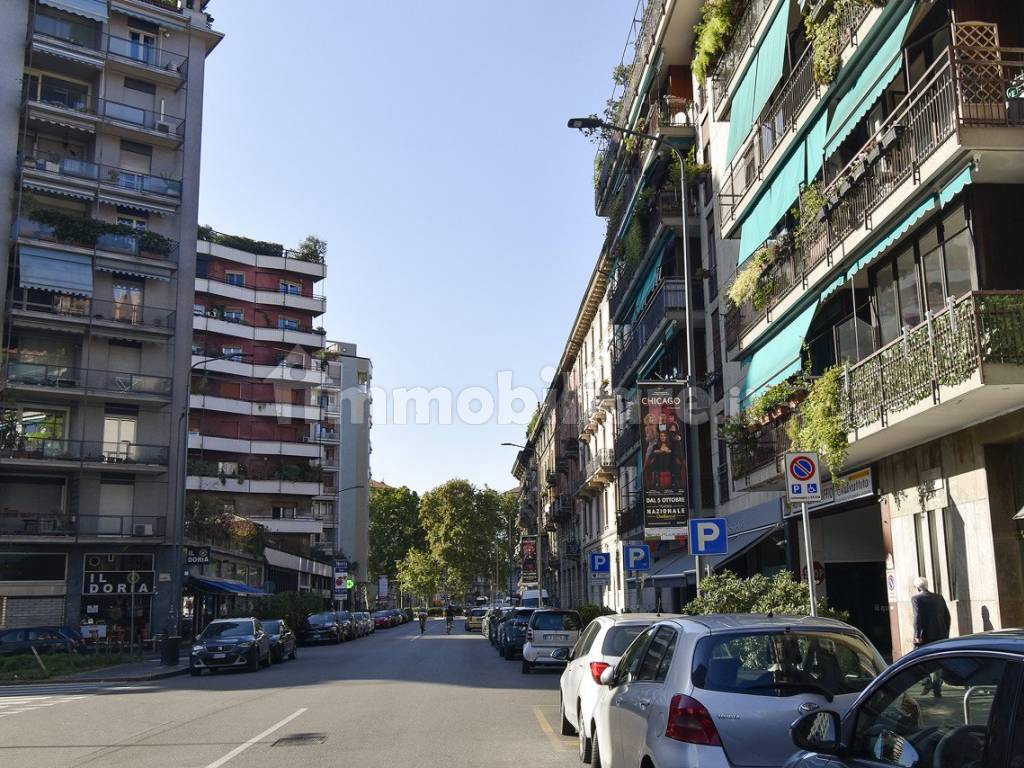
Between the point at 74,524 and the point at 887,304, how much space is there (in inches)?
1363

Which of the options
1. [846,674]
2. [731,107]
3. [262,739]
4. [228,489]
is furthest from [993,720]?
[228,489]

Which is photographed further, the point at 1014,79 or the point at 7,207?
the point at 7,207

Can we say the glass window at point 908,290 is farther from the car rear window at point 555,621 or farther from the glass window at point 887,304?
the car rear window at point 555,621

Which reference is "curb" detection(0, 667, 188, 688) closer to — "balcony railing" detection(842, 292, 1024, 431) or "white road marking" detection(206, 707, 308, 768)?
"white road marking" detection(206, 707, 308, 768)

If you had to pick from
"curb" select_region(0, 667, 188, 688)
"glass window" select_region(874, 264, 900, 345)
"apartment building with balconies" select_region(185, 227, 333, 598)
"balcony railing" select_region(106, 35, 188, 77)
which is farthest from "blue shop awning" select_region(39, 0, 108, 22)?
"glass window" select_region(874, 264, 900, 345)

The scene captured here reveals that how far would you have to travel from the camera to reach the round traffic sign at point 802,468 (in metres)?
12.4

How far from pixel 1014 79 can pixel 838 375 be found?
210 inches

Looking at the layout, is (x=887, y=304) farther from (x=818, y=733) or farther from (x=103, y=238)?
(x=103, y=238)

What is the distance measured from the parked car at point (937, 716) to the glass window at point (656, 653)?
2448mm

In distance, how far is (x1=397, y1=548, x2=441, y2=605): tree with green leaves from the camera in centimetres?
10538

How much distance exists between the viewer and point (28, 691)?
2316cm

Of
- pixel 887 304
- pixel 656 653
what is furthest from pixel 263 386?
pixel 656 653

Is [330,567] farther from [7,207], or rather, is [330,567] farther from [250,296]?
[7,207]

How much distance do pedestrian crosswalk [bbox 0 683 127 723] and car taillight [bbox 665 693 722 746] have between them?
531 inches
